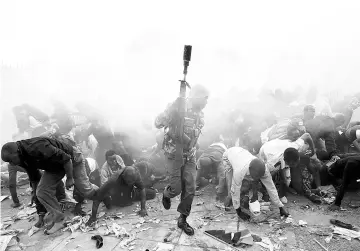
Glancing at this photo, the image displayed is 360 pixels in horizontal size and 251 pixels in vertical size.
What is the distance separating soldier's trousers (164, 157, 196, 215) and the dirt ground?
408 mm

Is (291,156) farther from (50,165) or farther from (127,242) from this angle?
(50,165)

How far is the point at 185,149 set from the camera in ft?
11.7

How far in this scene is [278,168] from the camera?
4410mm

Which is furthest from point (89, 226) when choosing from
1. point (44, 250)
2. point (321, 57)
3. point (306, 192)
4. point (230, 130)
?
point (321, 57)

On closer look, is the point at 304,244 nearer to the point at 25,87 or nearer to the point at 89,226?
the point at 89,226

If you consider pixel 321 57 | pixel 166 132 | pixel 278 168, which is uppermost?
pixel 321 57

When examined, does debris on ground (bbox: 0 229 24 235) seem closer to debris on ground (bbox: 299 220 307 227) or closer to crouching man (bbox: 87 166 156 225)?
crouching man (bbox: 87 166 156 225)

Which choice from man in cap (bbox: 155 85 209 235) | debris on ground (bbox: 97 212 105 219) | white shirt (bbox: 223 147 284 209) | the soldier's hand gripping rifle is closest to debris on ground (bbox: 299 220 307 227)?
white shirt (bbox: 223 147 284 209)

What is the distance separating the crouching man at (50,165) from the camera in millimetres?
3602

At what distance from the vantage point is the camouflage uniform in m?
3.52

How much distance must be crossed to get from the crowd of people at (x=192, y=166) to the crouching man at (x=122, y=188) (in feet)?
0.05

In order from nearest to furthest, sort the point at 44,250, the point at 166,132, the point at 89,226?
the point at 44,250 < the point at 166,132 < the point at 89,226

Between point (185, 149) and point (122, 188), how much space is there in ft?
5.75

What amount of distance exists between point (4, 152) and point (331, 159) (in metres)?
5.72
